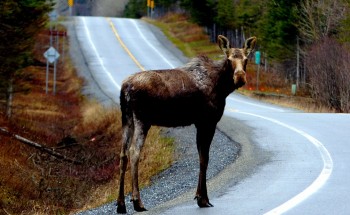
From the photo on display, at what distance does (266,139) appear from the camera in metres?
17.3

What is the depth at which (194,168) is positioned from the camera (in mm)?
14859

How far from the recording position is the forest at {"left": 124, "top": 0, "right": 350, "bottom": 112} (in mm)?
33094

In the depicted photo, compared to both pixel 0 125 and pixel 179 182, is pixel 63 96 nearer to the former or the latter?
pixel 0 125

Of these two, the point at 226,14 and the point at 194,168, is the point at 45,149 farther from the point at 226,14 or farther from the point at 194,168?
the point at 226,14

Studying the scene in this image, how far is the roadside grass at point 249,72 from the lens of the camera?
116 ft

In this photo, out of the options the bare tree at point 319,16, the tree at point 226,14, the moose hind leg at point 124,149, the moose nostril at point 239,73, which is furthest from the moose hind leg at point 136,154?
the tree at point 226,14

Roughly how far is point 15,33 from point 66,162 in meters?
4.62

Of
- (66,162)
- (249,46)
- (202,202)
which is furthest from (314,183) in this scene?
(66,162)

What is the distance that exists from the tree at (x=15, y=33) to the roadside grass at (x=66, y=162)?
1960 mm

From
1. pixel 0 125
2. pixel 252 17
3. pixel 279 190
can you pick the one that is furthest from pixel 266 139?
pixel 252 17

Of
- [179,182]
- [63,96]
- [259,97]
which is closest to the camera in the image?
[179,182]

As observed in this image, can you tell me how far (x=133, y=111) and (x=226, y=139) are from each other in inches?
343

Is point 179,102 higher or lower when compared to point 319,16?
higher

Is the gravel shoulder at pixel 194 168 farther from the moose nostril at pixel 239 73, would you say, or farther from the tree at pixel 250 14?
the tree at pixel 250 14
